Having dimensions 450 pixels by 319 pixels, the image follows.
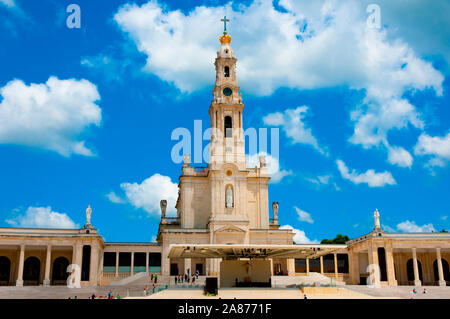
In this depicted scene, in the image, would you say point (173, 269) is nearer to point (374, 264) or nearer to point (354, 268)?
point (354, 268)

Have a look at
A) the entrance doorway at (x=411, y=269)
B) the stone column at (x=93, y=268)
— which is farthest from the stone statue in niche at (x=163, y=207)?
the entrance doorway at (x=411, y=269)

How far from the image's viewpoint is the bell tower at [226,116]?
2773 inches

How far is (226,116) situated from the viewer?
239ft

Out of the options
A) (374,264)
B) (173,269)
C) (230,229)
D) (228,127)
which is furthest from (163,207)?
(374,264)

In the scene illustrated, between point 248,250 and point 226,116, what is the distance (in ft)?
98.7

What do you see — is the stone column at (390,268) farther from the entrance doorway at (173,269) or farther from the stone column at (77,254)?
the stone column at (77,254)

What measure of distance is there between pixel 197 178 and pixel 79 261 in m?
19.9

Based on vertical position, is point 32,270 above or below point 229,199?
below

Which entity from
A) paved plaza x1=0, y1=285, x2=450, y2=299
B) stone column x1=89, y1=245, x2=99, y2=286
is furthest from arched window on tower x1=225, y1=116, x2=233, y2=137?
paved plaza x1=0, y1=285, x2=450, y2=299

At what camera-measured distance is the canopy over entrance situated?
144 feet

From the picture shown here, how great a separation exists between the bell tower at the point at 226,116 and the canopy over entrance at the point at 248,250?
20.9m

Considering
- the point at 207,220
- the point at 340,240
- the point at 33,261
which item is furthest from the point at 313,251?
the point at 340,240

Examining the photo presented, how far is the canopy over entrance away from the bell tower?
821 inches
